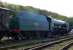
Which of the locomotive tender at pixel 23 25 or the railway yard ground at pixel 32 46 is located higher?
the locomotive tender at pixel 23 25

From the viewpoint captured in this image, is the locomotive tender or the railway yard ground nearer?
the railway yard ground

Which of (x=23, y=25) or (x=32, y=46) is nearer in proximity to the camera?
(x=32, y=46)

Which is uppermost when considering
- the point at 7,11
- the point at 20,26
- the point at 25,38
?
the point at 7,11

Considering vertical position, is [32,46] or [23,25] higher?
[23,25]

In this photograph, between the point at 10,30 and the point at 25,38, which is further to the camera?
the point at 25,38

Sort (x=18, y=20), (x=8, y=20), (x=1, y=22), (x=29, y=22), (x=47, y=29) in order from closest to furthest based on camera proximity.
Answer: (x=1, y=22), (x=8, y=20), (x=18, y=20), (x=29, y=22), (x=47, y=29)

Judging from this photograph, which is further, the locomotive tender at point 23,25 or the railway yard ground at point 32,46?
the locomotive tender at point 23,25

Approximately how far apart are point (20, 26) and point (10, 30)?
1.78 metres

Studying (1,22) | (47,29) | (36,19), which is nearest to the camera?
(1,22)

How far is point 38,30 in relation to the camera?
23.5 m

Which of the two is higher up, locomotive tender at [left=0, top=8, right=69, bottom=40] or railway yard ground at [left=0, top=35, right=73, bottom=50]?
locomotive tender at [left=0, top=8, right=69, bottom=40]

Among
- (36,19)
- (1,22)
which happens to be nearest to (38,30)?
(36,19)

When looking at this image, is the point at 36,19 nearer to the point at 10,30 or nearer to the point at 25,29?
the point at 25,29

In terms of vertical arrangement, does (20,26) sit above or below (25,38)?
above
